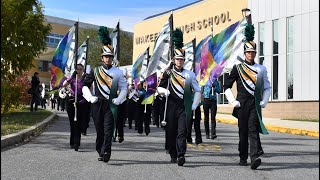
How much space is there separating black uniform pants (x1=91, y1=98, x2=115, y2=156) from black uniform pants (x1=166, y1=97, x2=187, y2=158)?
3.32 feet

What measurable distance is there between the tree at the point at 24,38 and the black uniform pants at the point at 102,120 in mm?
4086

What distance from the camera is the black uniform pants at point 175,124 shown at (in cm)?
823

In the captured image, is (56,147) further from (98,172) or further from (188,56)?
(188,56)

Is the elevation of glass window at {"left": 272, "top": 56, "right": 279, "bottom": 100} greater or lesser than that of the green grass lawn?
greater

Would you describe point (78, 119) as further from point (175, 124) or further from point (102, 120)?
point (175, 124)

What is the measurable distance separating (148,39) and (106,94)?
35.9 meters

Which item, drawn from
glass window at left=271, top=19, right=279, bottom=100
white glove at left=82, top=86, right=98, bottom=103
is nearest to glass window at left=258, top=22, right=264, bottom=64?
glass window at left=271, top=19, right=279, bottom=100

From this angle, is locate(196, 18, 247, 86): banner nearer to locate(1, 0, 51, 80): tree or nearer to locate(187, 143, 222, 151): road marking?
locate(187, 143, 222, 151): road marking

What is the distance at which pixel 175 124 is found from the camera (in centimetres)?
837

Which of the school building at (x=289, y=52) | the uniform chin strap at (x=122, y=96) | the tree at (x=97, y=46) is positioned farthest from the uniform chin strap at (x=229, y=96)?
the tree at (x=97, y=46)

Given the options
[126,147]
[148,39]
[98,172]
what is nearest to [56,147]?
[126,147]

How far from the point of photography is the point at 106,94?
8523 mm

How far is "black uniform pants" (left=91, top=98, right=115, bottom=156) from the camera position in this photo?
27.0ft

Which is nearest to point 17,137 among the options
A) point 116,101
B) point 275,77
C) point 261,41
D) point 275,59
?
point 116,101
